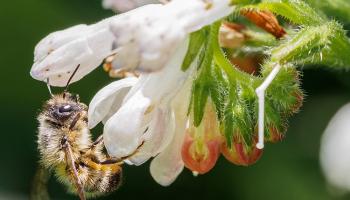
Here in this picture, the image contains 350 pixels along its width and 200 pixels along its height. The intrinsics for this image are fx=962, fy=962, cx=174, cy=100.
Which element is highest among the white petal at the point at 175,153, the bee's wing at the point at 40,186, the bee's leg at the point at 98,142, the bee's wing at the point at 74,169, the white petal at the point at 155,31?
the white petal at the point at 155,31

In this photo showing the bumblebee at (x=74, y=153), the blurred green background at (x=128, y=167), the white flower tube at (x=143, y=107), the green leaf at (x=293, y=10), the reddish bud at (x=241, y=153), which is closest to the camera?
the white flower tube at (x=143, y=107)

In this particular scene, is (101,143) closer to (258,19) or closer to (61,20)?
(258,19)

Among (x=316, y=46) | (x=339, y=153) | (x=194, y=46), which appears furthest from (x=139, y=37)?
(x=339, y=153)

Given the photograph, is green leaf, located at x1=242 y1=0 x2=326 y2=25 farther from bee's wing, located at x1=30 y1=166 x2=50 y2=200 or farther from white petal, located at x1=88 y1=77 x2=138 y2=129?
bee's wing, located at x1=30 y1=166 x2=50 y2=200

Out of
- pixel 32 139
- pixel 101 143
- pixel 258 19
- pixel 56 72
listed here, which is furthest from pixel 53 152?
pixel 32 139

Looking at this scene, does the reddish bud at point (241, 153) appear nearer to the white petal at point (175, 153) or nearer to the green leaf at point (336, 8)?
the white petal at point (175, 153)

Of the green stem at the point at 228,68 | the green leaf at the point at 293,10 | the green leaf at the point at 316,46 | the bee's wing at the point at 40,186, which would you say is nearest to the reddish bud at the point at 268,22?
the green leaf at the point at 316,46

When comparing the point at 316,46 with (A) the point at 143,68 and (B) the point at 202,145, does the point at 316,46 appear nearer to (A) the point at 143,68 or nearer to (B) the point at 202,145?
(B) the point at 202,145
